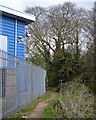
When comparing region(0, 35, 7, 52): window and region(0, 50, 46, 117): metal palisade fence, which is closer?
region(0, 50, 46, 117): metal palisade fence

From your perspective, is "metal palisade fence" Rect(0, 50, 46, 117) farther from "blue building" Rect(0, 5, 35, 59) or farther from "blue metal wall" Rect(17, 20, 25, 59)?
"blue metal wall" Rect(17, 20, 25, 59)

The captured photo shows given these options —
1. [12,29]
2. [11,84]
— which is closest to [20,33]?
[12,29]

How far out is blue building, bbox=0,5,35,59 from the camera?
1681 cm

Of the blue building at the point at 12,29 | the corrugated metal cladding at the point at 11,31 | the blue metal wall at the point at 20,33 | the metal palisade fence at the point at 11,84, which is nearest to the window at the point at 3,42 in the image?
the blue building at the point at 12,29

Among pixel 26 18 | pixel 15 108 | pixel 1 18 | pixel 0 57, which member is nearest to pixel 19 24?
pixel 26 18

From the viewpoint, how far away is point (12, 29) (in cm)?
1778

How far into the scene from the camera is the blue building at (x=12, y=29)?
55.2ft

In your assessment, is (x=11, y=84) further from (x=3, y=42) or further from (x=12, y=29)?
(x=12, y=29)

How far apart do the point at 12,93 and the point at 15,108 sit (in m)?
0.70

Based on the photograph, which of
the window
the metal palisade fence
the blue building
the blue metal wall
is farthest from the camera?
the blue metal wall

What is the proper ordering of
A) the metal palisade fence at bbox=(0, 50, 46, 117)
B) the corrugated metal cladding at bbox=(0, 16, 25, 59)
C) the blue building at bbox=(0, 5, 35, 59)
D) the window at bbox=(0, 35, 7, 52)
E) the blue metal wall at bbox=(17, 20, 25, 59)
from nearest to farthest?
the metal palisade fence at bbox=(0, 50, 46, 117)
the window at bbox=(0, 35, 7, 52)
the blue building at bbox=(0, 5, 35, 59)
the corrugated metal cladding at bbox=(0, 16, 25, 59)
the blue metal wall at bbox=(17, 20, 25, 59)

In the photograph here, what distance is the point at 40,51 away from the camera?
3722 cm

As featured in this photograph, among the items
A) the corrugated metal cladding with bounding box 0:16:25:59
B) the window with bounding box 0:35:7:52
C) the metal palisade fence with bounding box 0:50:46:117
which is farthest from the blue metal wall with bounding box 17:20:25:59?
the metal palisade fence with bounding box 0:50:46:117

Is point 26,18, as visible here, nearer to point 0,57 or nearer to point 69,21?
point 0,57
